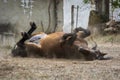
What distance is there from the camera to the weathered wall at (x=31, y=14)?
56.9ft

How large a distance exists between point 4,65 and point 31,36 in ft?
10.5

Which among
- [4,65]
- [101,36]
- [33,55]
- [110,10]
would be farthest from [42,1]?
[4,65]

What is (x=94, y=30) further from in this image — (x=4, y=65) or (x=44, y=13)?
(x=4, y=65)

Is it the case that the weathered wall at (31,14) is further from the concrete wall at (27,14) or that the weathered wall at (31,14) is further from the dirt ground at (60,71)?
the dirt ground at (60,71)

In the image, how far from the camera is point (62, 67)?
26.8ft

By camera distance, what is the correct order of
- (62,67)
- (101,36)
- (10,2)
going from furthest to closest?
(101,36)
(10,2)
(62,67)

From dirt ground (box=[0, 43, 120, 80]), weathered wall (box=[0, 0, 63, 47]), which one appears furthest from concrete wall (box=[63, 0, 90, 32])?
dirt ground (box=[0, 43, 120, 80])

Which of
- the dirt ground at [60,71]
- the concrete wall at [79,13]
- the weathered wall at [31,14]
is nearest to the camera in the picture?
the dirt ground at [60,71]

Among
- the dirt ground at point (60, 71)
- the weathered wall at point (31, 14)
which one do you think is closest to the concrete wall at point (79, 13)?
the weathered wall at point (31, 14)

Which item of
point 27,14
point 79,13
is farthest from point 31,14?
point 79,13

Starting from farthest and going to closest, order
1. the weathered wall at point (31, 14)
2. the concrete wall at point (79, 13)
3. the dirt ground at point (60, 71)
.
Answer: the concrete wall at point (79, 13) < the weathered wall at point (31, 14) < the dirt ground at point (60, 71)

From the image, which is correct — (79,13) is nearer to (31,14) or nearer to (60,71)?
(31,14)

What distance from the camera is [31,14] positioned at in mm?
17703

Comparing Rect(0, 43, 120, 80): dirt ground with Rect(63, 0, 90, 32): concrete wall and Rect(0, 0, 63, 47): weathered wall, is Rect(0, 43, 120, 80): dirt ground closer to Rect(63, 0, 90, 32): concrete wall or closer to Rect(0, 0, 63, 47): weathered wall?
Rect(0, 0, 63, 47): weathered wall
